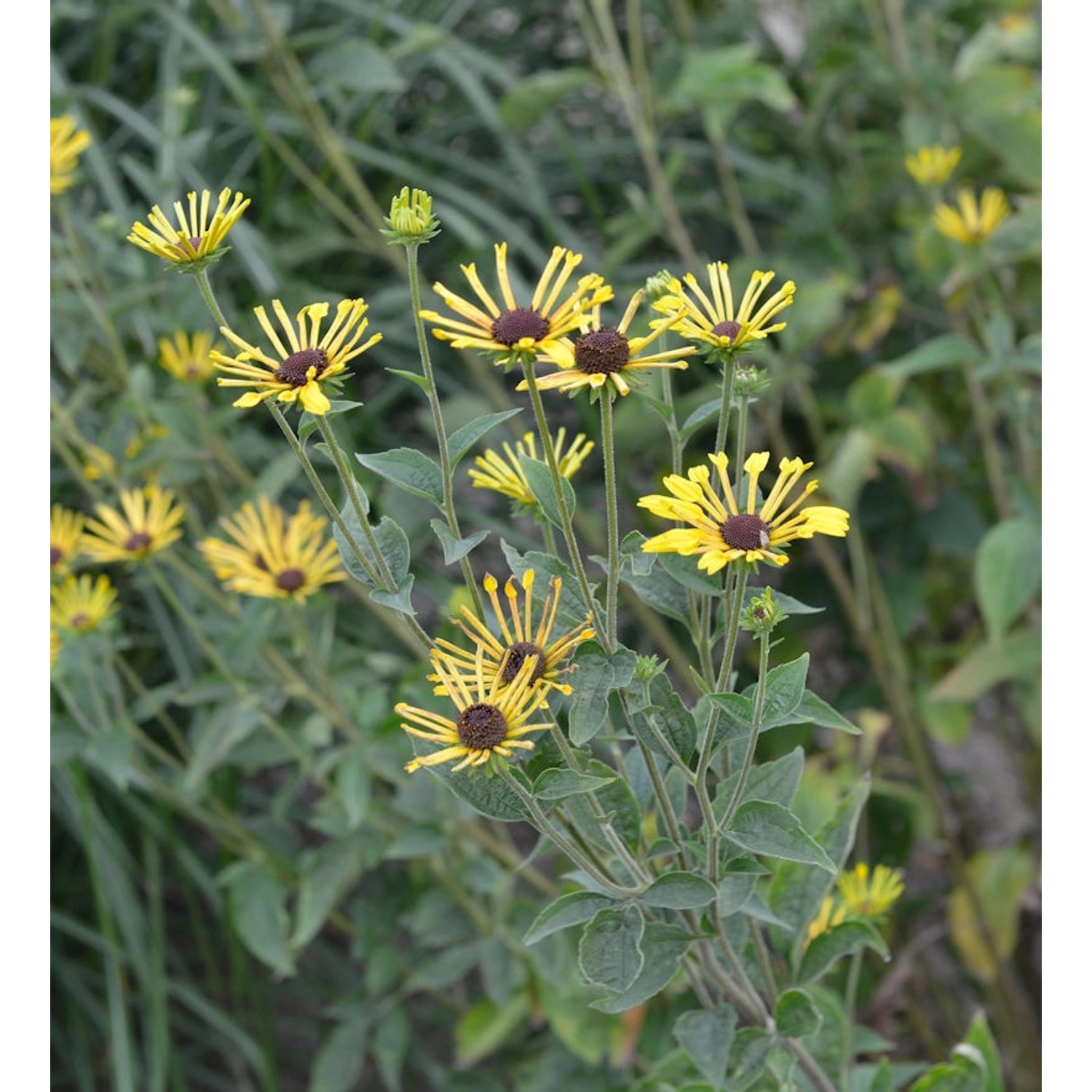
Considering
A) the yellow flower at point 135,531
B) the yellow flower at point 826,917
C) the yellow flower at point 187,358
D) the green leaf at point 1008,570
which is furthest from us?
the green leaf at point 1008,570

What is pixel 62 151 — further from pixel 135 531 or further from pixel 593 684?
pixel 593 684

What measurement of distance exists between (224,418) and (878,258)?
2.69ft

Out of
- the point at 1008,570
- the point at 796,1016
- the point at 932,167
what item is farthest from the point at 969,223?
the point at 796,1016

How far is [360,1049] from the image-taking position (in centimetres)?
104

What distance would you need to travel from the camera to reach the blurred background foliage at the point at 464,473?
3.18 feet

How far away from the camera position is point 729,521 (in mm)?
418

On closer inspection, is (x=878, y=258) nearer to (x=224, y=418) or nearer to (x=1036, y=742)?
(x=1036, y=742)

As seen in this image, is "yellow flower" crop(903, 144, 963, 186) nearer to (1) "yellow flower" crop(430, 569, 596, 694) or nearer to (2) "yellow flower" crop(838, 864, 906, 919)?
(2) "yellow flower" crop(838, 864, 906, 919)

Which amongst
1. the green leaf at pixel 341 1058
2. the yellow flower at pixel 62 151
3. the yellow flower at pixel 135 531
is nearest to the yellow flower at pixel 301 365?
the yellow flower at pixel 135 531

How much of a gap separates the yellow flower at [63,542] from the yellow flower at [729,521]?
56cm

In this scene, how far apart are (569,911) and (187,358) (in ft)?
1.98

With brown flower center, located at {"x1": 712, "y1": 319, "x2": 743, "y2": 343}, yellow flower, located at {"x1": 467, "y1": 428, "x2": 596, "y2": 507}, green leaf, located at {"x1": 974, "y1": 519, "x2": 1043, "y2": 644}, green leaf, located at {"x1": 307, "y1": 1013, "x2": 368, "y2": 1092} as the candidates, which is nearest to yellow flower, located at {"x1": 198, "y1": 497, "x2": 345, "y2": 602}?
yellow flower, located at {"x1": 467, "y1": 428, "x2": 596, "y2": 507}

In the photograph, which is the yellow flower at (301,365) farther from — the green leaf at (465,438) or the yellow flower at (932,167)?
the yellow flower at (932,167)

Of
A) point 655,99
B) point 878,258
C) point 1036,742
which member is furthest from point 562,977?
point 878,258
